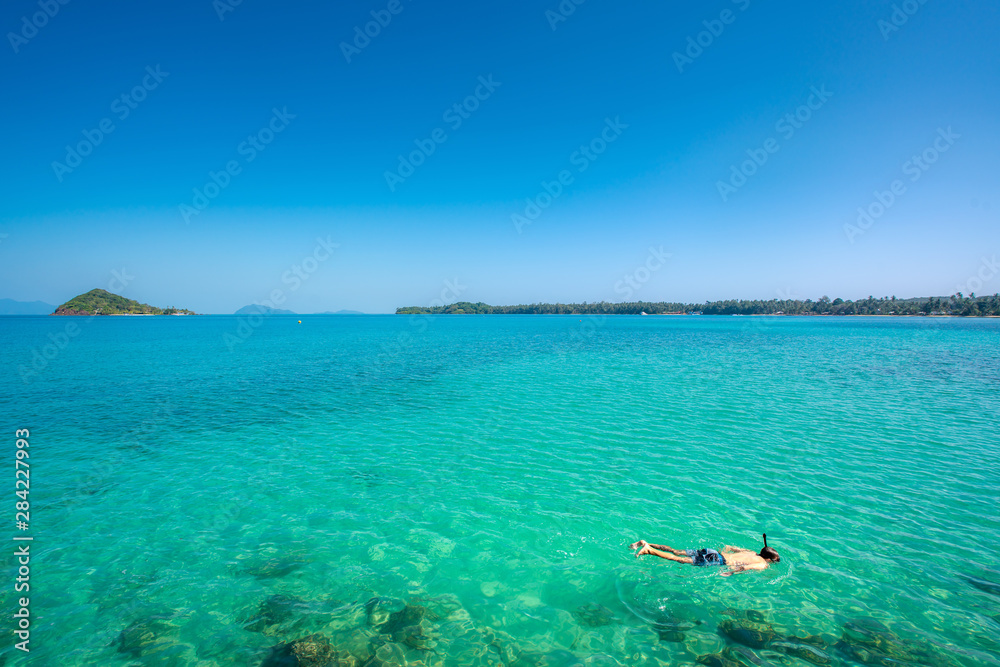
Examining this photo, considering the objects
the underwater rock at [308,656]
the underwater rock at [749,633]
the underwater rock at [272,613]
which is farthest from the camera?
the underwater rock at [272,613]

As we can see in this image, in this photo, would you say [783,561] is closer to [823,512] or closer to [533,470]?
[823,512]

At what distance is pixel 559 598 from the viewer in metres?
9.31

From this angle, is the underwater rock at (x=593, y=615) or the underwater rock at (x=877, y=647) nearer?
the underwater rock at (x=877, y=647)

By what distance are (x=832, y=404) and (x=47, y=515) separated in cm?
3757

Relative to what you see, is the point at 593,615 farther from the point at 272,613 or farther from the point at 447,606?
the point at 272,613

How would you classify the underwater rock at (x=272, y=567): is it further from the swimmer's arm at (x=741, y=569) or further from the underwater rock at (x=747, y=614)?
the swimmer's arm at (x=741, y=569)

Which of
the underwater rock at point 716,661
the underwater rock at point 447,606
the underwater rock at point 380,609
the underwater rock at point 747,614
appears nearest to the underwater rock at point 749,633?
the underwater rock at point 747,614

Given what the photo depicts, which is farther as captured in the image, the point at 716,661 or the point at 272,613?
the point at 272,613

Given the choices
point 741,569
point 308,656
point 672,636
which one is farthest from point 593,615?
point 308,656

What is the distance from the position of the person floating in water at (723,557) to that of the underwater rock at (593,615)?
2008mm

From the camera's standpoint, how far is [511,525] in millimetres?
12305

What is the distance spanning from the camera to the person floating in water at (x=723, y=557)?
1004 centimetres

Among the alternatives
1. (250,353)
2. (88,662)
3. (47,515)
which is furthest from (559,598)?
(250,353)

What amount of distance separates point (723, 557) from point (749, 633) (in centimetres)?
228
